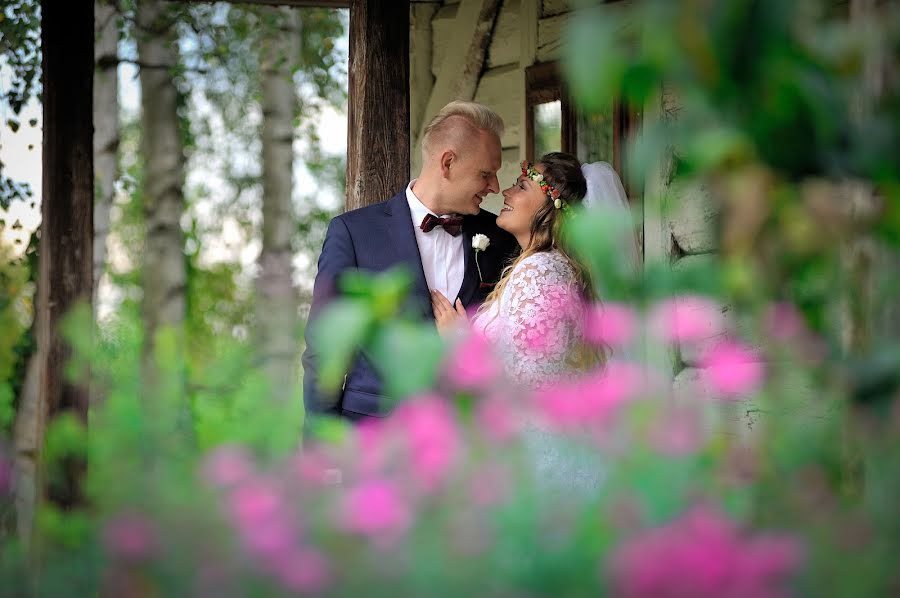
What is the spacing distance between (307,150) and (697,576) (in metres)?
12.0

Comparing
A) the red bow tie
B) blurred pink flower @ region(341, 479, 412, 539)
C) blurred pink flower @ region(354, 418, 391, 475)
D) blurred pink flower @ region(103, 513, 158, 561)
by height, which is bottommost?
blurred pink flower @ region(103, 513, 158, 561)

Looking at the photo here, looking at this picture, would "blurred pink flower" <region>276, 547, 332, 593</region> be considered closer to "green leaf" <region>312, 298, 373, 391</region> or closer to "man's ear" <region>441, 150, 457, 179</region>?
"green leaf" <region>312, 298, 373, 391</region>

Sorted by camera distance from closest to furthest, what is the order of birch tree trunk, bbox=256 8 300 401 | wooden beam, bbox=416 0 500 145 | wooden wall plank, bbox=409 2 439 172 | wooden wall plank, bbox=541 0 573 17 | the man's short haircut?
the man's short haircut, wooden wall plank, bbox=541 0 573 17, wooden beam, bbox=416 0 500 145, wooden wall plank, bbox=409 2 439 172, birch tree trunk, bbox=256 8 300 401

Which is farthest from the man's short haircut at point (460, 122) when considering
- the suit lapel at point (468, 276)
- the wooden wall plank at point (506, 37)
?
the wooden wall plank at point (506, 37)

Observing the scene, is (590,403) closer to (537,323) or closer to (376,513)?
(376,513)

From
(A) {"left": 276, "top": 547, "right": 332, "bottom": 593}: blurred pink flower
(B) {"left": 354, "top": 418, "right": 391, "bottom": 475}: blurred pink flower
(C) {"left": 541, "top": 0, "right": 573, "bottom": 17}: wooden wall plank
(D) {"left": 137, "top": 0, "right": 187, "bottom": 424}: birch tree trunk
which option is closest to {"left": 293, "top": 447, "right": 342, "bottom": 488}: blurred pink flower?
(B) {"left": 354, "top": 418, "right": 391, "bottom": 475}: blurred pink flower

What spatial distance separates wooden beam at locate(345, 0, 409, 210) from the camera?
3.91 m

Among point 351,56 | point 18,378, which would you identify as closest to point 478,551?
point 351,56

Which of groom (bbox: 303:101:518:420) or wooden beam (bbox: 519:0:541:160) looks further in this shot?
wooden beam (bbox: 519:0:541:160)

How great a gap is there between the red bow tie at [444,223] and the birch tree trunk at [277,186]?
6.33m

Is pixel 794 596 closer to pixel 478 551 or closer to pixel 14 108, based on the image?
pixel 478 551

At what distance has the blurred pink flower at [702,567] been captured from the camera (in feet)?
3.35

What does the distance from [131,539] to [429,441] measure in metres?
0.34

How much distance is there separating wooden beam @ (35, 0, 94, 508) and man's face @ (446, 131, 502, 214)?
124 cm
